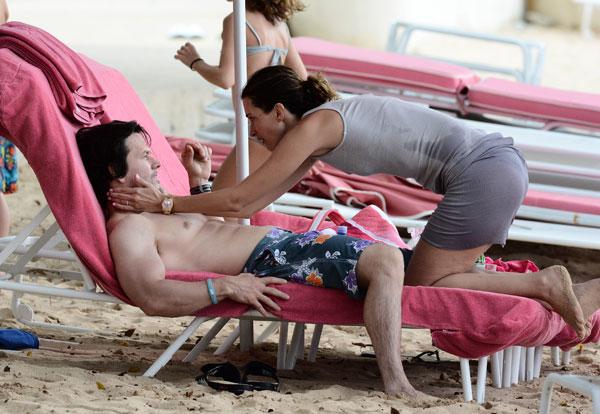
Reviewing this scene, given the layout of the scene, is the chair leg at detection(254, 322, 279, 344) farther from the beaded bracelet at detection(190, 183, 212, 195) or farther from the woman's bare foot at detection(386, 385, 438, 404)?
the woman's bare foot at detection(386, 385, 438, 404)

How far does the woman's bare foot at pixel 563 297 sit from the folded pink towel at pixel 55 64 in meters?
1.61

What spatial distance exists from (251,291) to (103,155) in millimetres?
671

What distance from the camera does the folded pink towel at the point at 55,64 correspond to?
13.1 ft

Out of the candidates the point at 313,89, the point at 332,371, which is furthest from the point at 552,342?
the point at 313,89

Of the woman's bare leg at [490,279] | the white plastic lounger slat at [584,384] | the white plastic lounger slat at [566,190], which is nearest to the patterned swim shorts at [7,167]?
the woman's bare leg at [490,279]

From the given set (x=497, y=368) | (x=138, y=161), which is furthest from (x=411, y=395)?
(x=138, y=161)

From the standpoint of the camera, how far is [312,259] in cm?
384

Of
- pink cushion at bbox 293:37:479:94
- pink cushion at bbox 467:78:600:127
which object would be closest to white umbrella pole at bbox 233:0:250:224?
pink cushion at bbox 293:37:479:94

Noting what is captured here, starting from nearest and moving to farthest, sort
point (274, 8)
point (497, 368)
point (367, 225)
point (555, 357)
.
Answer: point (497, 368)
point (555, 357)
point (367, 225)
point (274, 8)

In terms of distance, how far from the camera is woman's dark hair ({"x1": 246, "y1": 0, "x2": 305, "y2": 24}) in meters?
5.18

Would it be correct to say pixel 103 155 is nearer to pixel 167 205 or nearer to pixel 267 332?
pixel 167 205

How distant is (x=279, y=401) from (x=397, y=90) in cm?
396

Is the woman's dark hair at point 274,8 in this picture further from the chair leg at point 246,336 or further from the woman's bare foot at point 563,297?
the woman's bare foot at point 563,297

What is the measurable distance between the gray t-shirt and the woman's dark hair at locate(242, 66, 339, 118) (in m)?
0.07
